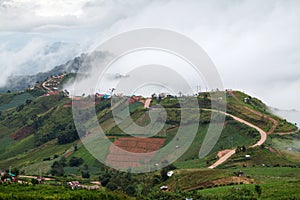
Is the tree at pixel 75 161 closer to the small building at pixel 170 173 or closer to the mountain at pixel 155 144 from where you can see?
the mountain at pixel 155 144

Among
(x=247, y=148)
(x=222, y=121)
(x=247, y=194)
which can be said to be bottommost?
(x=247, y=194)

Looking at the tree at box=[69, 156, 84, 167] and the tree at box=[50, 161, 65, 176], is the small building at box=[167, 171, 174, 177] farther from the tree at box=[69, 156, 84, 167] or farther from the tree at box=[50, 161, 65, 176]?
the tree at box=[69, 156, 84, 167]

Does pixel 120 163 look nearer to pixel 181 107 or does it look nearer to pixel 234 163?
pixel 234 163

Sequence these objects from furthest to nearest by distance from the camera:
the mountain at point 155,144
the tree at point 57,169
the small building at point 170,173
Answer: the tree at point 57,169 < the small building at point 170,173 < the mountain at point 155,144

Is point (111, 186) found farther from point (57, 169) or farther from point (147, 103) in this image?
point (147, 103)

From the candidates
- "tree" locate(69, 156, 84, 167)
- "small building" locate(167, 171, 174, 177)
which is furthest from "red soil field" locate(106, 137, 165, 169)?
"small building" locate(167, 171, 174, 177)

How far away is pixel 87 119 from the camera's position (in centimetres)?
10750

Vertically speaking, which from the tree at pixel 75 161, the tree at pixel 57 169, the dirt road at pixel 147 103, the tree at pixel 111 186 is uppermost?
the dirt road at pixel 147 103

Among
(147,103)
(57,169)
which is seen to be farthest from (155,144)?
(147,103)

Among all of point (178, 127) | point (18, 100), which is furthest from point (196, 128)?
point (18, 100)

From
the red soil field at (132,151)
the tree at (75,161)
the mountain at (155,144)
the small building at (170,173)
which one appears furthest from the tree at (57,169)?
the small building at (170,173)

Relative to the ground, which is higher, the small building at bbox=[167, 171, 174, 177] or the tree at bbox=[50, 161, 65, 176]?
the tree at bbox=[50, 161, 65, 176]

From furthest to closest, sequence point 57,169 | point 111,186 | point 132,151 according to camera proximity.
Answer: point 132,151 < point 57,169 < point 111,186

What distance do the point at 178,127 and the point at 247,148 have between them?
19.8 m
